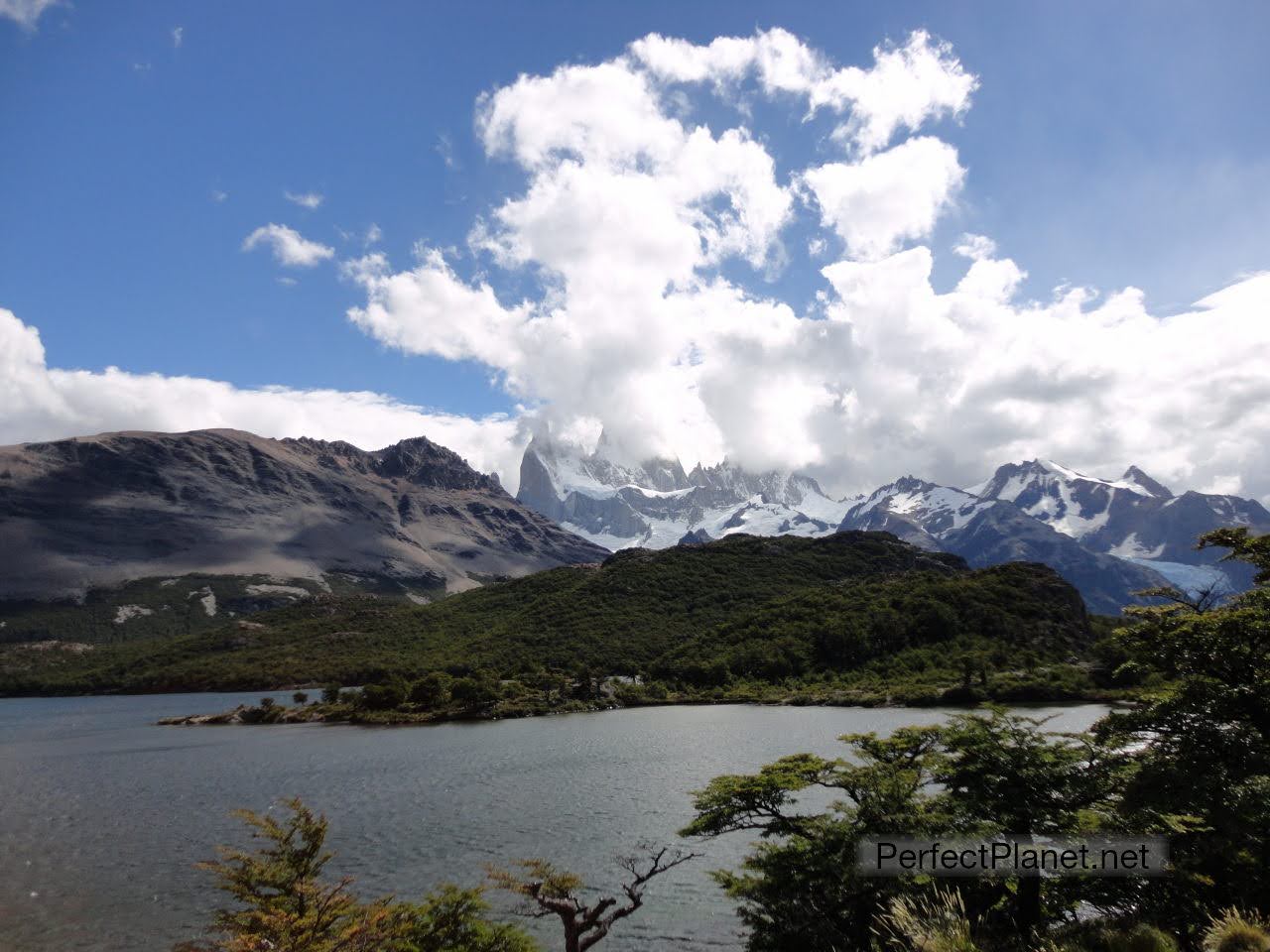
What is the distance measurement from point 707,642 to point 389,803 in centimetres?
9095

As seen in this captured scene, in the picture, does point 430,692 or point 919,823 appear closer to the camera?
point 919,823

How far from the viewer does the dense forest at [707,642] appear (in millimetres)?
108562

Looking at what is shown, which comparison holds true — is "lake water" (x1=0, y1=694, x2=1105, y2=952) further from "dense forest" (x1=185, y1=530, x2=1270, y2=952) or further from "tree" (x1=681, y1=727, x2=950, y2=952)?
"dense forest" (x1=185, y1=530, x2=1270, y2=952)

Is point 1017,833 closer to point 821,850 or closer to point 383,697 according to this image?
point 821,850

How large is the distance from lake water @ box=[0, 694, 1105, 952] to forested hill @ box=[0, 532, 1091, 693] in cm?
3378

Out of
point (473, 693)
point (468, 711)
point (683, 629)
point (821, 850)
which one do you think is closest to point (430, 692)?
point (473, 693)

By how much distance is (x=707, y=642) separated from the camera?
5251 inches

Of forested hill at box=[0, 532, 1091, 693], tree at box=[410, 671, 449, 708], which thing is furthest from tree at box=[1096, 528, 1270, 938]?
forested hill at box=[0, 532, 1091, 693]

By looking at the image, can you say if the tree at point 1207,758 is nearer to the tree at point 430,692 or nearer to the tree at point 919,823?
the tree at point 919,823

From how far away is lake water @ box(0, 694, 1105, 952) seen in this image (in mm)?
30281

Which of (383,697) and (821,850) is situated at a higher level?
(821,850)

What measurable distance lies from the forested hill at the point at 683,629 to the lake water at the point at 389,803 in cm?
3378

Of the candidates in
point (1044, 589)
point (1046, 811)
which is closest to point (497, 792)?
point (1046, 811)

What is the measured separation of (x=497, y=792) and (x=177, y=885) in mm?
19731
